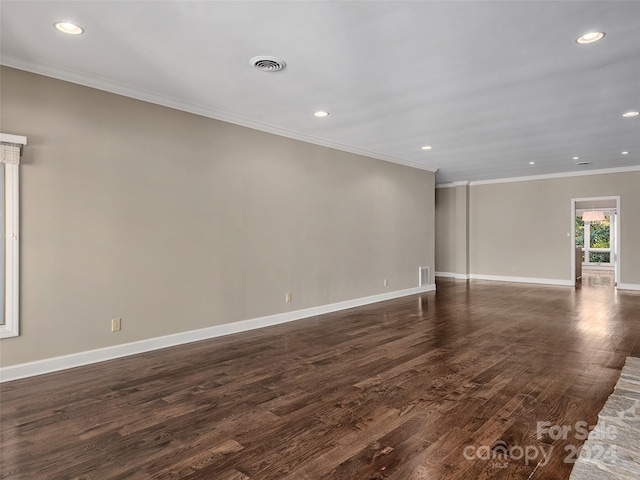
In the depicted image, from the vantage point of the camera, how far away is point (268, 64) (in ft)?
11.1

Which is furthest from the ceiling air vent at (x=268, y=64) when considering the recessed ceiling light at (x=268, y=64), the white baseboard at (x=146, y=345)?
the white baseboard at (x=146, y=345)

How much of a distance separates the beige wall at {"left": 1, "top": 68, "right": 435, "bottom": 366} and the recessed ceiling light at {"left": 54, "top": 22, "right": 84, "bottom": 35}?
0.88m

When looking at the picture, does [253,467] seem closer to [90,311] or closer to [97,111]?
[90,311]

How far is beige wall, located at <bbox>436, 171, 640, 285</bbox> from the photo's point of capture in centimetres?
854

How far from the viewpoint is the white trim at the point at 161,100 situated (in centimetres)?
341

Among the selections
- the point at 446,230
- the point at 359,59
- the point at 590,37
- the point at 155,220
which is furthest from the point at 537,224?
the point at 155,220

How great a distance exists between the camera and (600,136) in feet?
19.1

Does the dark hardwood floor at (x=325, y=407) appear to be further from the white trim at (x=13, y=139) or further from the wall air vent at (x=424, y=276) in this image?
the wall air vent at (x=424, y=276)

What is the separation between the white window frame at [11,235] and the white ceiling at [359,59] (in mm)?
781

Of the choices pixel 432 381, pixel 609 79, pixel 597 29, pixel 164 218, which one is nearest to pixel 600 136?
pixel 609 79

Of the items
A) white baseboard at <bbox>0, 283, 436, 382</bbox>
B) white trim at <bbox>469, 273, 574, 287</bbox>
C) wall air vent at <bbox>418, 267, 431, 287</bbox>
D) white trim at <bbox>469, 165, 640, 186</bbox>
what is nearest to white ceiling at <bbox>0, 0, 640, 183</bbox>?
white baseboard at <bbox>0, 283, 436, 382</bbox>

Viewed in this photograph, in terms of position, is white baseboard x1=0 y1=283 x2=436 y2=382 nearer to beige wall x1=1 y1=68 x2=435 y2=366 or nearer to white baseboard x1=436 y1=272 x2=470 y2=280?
beige wall x1=1 y1=68 x2=435 y2=366

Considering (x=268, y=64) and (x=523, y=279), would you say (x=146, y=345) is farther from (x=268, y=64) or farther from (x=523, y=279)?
(x=523, y=279)

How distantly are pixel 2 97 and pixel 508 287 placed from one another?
31.2ft
